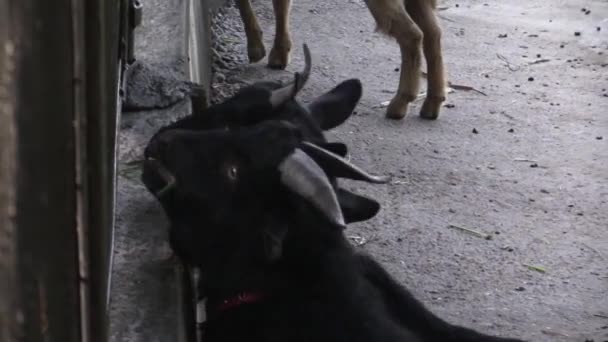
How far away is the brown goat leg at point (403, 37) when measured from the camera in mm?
6137

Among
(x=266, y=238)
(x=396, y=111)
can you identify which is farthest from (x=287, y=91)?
(x=396, y=111)

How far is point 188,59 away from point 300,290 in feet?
5.69

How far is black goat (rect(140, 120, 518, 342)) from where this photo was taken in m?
3.02

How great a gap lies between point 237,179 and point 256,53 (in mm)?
4016

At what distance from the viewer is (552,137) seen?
20.9 ft

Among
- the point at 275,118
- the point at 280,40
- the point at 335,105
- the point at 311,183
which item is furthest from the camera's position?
the point at 280,40

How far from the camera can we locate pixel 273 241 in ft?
9.78

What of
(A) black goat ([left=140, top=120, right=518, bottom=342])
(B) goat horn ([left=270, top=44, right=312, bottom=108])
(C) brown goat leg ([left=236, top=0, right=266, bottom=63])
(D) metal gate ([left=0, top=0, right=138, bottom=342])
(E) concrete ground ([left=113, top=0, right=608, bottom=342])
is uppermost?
(D) metal gate ([left=0, top=0, right=138, bottom=342])

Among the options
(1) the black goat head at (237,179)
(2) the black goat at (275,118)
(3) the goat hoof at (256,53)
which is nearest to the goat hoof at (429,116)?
(3) the goat hoof at (256,53)

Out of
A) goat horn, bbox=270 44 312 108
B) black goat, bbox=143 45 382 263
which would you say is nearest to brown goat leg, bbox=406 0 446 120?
black goat, bbox=143 45 382 263

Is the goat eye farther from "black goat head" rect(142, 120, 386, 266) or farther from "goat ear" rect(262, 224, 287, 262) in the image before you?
"goat ear" rect(262, 224, 287, 262)

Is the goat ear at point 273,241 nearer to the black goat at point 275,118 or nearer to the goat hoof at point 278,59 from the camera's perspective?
the black goat at point 275,118

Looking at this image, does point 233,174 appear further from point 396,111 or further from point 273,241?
point 396,111

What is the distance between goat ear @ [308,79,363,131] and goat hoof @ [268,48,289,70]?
3.14m
